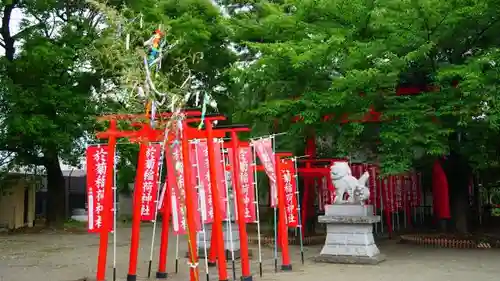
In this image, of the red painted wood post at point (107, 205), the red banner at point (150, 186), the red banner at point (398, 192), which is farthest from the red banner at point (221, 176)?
the red banner at point (398, 192)

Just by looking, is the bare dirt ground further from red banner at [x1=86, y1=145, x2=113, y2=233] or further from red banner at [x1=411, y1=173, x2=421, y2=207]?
red banner at [x1=411, y1=173, x2=421, y2=207]

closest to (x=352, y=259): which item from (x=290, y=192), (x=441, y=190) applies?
(x=290, y=192)

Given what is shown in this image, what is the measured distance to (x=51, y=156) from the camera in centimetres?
2408

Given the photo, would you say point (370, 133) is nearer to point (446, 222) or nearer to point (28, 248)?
point (446, 222)

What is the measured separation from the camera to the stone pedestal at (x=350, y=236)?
Answer: 13492 mm

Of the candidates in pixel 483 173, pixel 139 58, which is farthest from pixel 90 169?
pixel 483 173

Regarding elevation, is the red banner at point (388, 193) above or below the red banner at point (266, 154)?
below

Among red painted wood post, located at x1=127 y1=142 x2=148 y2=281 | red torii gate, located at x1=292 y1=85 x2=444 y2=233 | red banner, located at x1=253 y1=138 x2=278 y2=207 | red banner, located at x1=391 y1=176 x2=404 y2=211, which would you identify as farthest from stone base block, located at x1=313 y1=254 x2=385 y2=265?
red banner, located at x1=391 y1=176 x2=404 y2=211

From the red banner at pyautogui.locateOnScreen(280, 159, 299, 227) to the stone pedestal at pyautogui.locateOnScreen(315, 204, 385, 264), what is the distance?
0.76 meters

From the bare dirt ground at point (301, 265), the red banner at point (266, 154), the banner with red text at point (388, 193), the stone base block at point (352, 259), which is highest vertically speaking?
the red banner at point (266, 154)

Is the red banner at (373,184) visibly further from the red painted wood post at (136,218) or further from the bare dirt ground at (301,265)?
the red painted wood post at (136,218)

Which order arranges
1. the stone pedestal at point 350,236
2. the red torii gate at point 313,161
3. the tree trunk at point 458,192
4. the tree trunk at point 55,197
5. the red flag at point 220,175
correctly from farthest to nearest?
the tree trunk at point 55,197 → the tree trunk at point 458,192 → the red torii gate at point 313,161 → the stone pedestal at point 350,236 → the red flag at point 220,175

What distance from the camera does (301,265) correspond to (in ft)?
45.2

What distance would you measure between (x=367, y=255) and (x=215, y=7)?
49.8 ft
